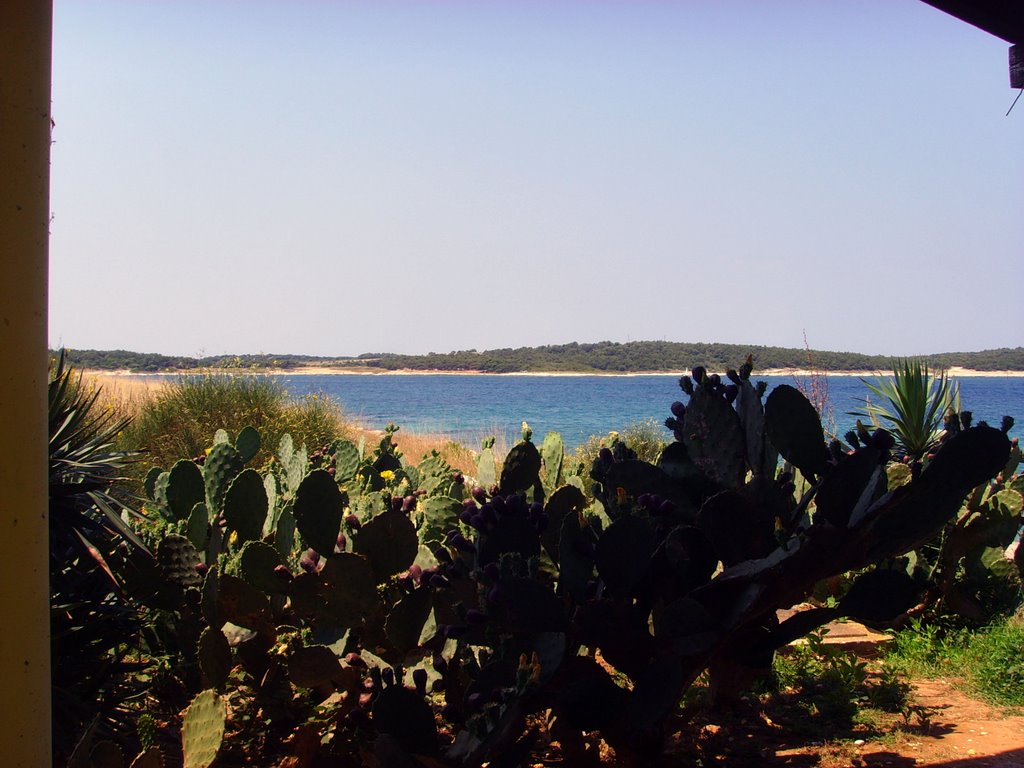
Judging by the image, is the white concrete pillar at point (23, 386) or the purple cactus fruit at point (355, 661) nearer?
the white concrete pillar at point (23, 386)

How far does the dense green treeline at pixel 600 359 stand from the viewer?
145 feet

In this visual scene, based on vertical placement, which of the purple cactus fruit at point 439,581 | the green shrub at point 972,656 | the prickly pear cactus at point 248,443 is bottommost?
the green shrub at point 972,656

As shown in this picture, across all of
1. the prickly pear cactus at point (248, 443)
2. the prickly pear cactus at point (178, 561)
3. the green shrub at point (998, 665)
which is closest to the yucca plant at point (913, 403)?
the green shrub at point (998, 665)

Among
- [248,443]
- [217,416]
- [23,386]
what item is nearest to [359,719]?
[23,386]

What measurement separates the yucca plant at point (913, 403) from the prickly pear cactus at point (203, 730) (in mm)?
5293

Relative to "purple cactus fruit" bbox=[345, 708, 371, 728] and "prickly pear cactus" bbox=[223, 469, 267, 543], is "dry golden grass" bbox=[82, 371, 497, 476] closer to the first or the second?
"prickly pear cactus" bbox=[223, 469, 267, 543]

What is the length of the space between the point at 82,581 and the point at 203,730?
80 cm

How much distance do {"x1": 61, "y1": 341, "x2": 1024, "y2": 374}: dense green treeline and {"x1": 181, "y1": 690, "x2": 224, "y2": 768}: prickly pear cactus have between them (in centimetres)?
907

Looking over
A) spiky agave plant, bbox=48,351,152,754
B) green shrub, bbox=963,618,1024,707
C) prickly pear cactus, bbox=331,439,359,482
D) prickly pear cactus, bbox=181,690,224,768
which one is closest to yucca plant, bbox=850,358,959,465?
green shrub, bbox=963,618,1024,707

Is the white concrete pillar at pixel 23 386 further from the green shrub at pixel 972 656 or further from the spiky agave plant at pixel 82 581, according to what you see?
the green shrub at pixel 972 656

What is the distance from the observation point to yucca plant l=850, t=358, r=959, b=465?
6.73m

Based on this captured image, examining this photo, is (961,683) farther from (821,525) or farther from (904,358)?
(904,358)

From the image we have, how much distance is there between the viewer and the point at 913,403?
676 centimetres

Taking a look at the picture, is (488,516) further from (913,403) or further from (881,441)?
(913,403)
